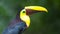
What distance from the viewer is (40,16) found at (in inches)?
177

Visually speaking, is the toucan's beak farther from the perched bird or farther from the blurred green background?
the blurred green background

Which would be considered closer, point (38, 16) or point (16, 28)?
point (16, 28)

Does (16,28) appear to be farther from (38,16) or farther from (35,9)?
(38,16)

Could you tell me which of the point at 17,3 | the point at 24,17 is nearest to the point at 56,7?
the point at 17,3

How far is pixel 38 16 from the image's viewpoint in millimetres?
4469

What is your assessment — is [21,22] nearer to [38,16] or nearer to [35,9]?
[35,9]

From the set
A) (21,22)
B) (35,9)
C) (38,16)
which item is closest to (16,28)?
(21,22)

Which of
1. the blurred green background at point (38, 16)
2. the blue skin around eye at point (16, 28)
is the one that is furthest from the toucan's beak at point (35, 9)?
the blurred green background at point (38, 16)

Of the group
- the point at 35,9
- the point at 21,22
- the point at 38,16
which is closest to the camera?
the point at 35,9

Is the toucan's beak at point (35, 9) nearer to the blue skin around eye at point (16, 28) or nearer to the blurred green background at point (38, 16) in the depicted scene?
the blue skin around eye at point (16, 28)

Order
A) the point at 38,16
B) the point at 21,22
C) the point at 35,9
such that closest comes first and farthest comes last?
the point at 35,9
the point at 21,22
the point at 38,16

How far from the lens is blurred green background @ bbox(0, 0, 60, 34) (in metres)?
4.38

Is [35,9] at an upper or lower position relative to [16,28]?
upper

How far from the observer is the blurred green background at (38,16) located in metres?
4.38
